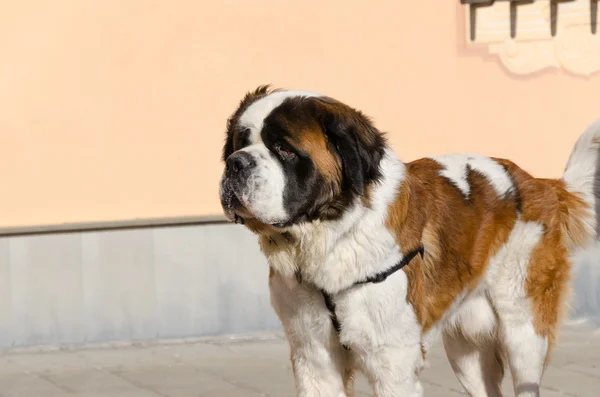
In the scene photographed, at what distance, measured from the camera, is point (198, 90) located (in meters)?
8.11

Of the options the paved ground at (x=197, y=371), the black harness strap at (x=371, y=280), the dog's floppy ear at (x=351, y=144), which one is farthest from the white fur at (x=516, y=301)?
the paved ground at (x=197, y=371)

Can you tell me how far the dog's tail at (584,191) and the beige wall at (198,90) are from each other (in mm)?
2994

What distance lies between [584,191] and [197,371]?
3026 mm

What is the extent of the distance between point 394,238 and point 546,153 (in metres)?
4.51

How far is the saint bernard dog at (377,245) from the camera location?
4.01m

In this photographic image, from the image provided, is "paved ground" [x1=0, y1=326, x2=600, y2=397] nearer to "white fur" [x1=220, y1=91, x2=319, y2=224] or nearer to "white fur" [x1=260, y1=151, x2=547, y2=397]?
"white fur" [x1=260, y1=151, x2=547, y2=397]

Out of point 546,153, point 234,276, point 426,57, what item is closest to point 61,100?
point 234,276

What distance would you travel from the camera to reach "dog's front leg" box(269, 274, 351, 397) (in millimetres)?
4246

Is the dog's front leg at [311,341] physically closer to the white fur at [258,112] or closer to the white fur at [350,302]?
the white fur at [350,302]

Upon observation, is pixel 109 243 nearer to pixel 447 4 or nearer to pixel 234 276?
pixel 234 276

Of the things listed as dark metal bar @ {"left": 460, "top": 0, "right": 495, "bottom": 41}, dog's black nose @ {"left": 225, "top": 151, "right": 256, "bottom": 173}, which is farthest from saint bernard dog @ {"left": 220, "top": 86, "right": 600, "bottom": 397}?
dark metal bar @ {"left": 460, "top": 0, "right": 495, "bottom": 41}

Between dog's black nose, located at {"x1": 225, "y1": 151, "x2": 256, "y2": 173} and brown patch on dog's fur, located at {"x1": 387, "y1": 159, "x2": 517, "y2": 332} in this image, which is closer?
dog's black nose, located at {"x1": 225, "y1": 151, "x2": 256, "y2": 173}

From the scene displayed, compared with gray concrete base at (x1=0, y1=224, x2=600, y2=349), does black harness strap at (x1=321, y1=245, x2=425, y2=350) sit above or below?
above

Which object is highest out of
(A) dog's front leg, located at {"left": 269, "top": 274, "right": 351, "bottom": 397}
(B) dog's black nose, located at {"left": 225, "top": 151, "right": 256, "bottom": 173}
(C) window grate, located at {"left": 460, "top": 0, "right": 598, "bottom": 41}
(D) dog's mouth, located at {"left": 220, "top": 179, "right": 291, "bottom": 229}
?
(C) window grate, located at {"left": 460, "top": 0, "right": 598, "bottom": 41}
